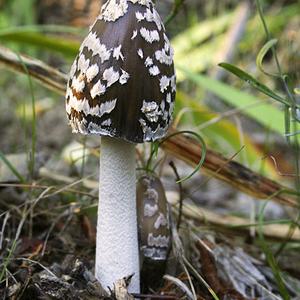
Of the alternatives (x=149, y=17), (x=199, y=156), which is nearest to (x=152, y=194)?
(x=199, y=156)

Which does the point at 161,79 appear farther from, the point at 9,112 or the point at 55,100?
the point at 55,100

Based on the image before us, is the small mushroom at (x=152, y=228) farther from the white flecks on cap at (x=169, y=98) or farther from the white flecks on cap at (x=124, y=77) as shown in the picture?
the white flecks on cap at (x=124, y=77)

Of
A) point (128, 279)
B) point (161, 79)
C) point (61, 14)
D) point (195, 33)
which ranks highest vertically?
point (61, 14)

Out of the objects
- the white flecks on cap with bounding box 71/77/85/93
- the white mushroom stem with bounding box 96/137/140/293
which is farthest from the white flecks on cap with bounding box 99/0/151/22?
the white mushroom stem with bounding box 96/137/140/293

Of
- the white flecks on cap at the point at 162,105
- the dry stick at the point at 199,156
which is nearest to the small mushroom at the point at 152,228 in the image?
the dry stick at the point at 199,156

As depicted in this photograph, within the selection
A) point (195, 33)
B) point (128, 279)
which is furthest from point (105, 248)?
point (195, 33)

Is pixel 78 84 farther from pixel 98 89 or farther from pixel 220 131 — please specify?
pixel 220 131

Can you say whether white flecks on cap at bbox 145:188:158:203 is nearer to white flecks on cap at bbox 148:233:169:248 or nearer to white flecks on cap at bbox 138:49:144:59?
white flecks on cap at bbox 148:233:169:248
